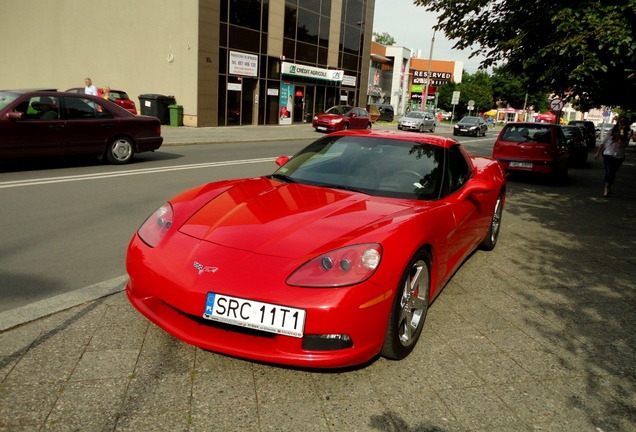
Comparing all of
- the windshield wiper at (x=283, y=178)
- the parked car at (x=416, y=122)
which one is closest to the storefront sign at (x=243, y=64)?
the parked car at (x=416, y=122)

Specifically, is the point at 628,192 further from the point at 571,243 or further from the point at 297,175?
the point at 297,175

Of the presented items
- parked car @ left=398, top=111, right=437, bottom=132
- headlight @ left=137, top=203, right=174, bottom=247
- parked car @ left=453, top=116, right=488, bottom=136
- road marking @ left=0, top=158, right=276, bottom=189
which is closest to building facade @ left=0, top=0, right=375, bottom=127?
parked car @ left=398, top=111, right=437, bottom=132

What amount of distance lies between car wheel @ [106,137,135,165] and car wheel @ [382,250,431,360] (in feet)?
30.7

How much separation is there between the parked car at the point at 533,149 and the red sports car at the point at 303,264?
951 centimetres

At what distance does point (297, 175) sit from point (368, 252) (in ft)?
5.31

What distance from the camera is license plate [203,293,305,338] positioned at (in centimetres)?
253

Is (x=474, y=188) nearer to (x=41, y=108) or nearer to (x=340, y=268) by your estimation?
(x=340, y=268)

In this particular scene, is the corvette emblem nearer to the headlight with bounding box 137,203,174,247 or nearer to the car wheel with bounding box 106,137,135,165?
the headlight with bounding box 137,203,174,247

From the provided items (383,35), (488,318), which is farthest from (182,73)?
(383,35)

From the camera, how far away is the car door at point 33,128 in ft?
29.9

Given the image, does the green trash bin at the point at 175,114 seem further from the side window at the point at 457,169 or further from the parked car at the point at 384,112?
the parked car at the point at 384,112

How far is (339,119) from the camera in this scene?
88.9ft

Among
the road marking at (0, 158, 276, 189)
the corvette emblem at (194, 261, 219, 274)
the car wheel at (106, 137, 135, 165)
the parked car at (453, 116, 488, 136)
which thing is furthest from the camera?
the parked car at (453, 116, 488, 136)

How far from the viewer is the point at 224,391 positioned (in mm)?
2645
